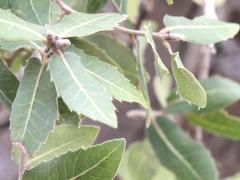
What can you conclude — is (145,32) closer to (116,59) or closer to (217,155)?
(116,59)

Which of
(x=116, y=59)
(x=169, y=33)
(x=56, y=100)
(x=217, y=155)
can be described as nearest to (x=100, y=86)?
(x=56, y=100)

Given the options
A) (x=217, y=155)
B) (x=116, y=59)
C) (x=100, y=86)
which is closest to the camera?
(x=100, y=86)

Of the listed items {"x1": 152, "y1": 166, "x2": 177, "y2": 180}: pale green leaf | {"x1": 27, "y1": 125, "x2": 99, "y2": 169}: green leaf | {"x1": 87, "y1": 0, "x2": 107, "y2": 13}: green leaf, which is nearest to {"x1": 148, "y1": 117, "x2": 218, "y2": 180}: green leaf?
{"x1": 152, "y1": 166, "x2": 177, "y2": 180}: pale green leaf

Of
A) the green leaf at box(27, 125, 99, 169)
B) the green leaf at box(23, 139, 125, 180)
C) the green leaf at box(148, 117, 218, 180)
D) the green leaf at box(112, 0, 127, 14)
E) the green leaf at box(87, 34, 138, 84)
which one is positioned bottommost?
the green leaf at box(148, 117, 218, 180)

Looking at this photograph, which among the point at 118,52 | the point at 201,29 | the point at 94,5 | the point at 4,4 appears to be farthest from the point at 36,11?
the point at 118,52

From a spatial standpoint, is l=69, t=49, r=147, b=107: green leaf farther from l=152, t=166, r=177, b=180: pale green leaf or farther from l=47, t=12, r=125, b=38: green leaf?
l=152, t=166, r=177, b=180: pale green leaf

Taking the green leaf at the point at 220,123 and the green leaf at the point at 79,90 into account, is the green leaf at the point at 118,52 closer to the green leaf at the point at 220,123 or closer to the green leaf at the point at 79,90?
the green leaf at the point at 220,123

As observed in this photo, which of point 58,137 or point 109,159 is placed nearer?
point 109,159
